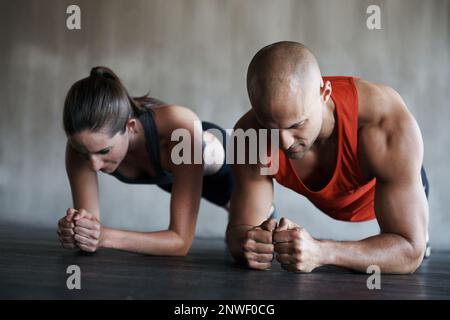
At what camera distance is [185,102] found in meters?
3.96

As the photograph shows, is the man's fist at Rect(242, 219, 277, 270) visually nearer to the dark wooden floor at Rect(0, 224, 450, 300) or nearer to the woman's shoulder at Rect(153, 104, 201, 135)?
the dark wooden floor at Rect(0, 224, 450, 300)

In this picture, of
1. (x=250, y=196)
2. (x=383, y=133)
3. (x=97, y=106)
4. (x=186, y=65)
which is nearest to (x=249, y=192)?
(x=250, y=196)

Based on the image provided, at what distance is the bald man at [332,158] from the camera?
1.43 meters

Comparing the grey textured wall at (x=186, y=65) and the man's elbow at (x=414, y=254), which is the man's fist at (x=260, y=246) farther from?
the grey textured wall at (x=186, y=65)

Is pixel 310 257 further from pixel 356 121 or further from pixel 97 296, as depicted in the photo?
pixel 97 296

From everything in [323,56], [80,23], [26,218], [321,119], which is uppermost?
[80,23]

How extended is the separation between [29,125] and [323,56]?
209 cm

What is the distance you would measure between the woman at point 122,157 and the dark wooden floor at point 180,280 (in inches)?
2.5

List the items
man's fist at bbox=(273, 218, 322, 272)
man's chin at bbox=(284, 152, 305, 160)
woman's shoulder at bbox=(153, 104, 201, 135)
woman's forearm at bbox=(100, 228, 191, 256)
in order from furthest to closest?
1. woman's shoulder at bbox=(153, 104, 201, 135)
2. woman's forearm at bbox=(100, 228, 191, 256)
3. man's chin at bbox=(284, 152, 305, 160)
4. man's fist at bbox=(273, 218, 322, 272)

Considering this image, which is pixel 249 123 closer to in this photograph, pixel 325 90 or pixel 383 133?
pixel 325 90

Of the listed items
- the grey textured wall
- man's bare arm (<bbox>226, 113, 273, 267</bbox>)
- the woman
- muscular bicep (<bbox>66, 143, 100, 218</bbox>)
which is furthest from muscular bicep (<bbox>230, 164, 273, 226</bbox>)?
the grey textured wall

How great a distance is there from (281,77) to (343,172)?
342mm

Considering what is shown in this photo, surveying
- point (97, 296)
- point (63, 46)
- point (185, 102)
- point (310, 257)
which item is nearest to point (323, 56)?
point (185, 102)

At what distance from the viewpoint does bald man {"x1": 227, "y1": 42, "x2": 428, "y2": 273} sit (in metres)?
1.43
